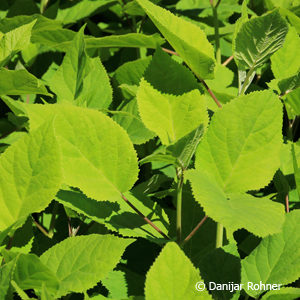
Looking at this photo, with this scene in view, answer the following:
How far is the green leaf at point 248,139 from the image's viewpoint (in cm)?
75

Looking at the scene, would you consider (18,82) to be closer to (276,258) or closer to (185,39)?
(185,39)

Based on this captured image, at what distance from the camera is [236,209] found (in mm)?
662

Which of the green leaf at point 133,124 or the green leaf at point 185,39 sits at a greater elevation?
the green leaf at point 185,39

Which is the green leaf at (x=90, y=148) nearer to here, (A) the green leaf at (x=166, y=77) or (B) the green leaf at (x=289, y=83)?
(A) the green leaf at (x=166, y=77)

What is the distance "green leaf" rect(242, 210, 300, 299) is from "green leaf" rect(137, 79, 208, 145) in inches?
8.1

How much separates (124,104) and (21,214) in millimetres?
468

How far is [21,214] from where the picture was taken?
713 millimetres

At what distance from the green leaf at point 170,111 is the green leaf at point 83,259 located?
0.19 metres

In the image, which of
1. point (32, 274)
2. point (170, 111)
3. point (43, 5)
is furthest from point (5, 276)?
point (43, 5)

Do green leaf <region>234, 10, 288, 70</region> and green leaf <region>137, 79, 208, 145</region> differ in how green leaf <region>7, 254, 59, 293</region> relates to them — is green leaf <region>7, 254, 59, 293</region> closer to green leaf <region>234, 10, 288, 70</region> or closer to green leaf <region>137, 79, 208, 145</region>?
green leaf <region>137, 79, 208, 145</region>

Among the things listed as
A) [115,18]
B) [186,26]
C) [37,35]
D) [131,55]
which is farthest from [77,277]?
[115,18]

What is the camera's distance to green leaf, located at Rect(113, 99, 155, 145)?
1.01 m

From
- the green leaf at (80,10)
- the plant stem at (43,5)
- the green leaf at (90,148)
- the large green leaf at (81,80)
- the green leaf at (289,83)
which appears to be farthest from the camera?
the plant stem at (43,5)

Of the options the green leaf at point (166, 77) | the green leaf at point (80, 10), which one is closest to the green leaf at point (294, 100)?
the green leaf at point (166, 77)
